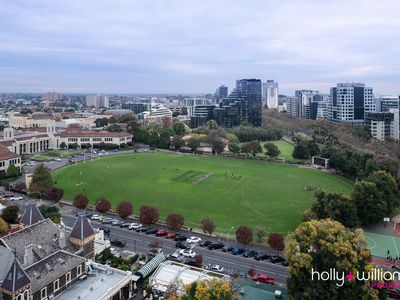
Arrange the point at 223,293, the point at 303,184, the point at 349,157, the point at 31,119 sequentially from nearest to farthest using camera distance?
the point at 223,293 < the point at 303,184 < the point at 349,157 < the point at 31,119

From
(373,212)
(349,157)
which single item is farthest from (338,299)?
(349,157)

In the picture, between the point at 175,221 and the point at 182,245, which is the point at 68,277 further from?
the point at 175,221

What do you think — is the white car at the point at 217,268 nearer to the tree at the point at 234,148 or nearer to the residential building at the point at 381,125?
the tree at the point at 234,148

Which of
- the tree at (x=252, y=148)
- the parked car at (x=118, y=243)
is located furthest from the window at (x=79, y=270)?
the tree at (x=252, y=148)

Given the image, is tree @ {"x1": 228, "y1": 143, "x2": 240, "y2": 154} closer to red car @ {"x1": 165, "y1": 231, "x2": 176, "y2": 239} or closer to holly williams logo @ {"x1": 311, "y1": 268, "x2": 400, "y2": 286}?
red car @ {"x1": 165, "y1": 231, "x2": 176, "y2": 239}

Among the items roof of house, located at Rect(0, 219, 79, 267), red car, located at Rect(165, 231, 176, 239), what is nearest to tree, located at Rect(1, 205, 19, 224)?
roof of house, located at Rect(0, 219, 79, 267)

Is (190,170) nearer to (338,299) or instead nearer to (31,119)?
(338,299)

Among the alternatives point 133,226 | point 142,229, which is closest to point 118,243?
point 142,229
